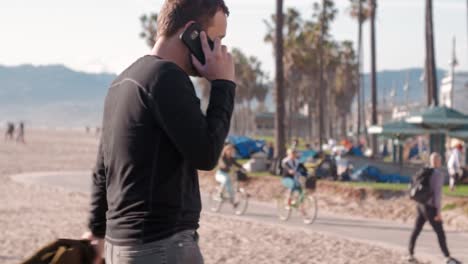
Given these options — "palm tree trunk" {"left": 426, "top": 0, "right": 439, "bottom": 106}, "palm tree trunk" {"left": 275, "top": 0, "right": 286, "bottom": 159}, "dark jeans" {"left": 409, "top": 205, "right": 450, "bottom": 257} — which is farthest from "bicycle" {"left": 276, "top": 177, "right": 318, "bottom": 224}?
"palm tree trunk" {"left": 426, "top": 0, "right": 439, "bottom": 106}

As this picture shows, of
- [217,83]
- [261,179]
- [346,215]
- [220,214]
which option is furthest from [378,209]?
[217,83]

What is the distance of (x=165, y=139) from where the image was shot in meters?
2.67

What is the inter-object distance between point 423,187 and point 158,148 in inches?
367

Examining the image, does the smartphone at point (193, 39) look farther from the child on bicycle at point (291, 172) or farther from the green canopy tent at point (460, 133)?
the green canopy tent at point (460, 133)

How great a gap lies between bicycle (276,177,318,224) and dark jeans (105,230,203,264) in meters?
14.9

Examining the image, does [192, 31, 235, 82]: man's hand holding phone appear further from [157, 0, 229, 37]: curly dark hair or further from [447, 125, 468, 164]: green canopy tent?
[447, 125, 468, 164]: green canopy tent

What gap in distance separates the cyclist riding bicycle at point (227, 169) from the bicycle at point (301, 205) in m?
1.41

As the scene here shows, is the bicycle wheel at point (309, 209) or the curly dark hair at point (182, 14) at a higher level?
the curly dark hair at point (182, 14)

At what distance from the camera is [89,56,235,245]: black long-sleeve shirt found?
2613 millimetres

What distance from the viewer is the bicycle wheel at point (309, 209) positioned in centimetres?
1753

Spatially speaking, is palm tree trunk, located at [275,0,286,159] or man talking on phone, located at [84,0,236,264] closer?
man talking on phone, located at [84,0,236,264]

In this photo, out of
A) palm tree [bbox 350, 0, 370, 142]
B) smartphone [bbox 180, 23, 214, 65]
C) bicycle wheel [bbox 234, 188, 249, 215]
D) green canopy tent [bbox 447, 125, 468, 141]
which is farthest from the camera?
palm tree [bbox 350, 0, 370, 142]

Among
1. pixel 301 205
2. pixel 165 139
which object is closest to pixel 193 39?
pixel 165 139

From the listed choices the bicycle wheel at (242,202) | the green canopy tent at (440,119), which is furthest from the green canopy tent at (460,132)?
the bicycle wheel at (242,202)
